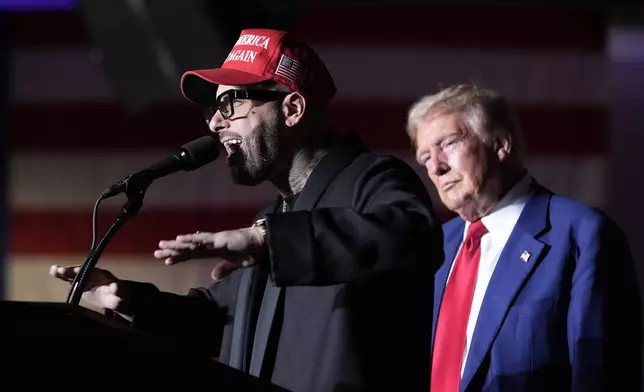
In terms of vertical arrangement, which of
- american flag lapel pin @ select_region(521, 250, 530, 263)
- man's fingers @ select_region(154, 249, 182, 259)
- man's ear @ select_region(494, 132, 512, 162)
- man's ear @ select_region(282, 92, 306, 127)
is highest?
man's ear @ select_region(282, 92, 306, 127)

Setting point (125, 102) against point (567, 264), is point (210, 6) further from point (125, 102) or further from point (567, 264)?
point (567, 264)

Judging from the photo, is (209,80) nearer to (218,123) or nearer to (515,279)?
(218,123)

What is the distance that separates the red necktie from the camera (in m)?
2.06

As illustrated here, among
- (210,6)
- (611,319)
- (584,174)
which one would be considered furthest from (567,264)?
(584,174)

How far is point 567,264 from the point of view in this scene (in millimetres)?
2008

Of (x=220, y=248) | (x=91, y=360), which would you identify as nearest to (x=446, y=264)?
(x=220, y=248)

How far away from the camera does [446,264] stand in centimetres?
222

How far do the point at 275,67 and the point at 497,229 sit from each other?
731mm

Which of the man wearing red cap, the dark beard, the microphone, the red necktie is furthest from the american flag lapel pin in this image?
the microphone

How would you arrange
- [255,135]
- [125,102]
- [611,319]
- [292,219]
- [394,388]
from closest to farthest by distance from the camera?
[292,219], [394,388], [255,135], [611,319], [125,102]

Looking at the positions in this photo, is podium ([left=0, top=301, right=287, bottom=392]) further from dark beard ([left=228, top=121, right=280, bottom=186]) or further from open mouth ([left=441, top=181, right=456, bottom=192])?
open mouth ([left=441, top=181, right=456, bottom=192])

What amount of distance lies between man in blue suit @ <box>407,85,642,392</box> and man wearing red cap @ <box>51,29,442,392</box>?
1.71 ft

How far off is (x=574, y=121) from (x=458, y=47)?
1.68 ft

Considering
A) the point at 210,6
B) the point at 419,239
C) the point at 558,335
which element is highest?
the point at 210,6
